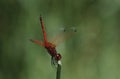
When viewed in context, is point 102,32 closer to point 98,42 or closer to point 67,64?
point 98,42

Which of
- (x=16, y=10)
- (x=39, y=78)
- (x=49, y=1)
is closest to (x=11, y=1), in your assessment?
(x=16, y=10)

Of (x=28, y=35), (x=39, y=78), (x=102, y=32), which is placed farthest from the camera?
(x=102, y=32)

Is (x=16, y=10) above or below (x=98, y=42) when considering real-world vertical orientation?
above

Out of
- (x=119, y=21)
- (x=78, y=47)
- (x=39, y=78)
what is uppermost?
(x=119, y=21)

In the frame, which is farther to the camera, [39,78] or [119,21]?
[119,21]

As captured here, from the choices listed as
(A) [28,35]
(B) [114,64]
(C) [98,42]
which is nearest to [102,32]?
(C) [98,42]

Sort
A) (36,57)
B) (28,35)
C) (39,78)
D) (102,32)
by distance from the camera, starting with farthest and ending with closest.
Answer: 1. (102,32)
2. (28,35)
3. (36,57)
4. (39,78)

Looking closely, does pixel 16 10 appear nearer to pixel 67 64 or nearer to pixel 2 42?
pixel 2 42
